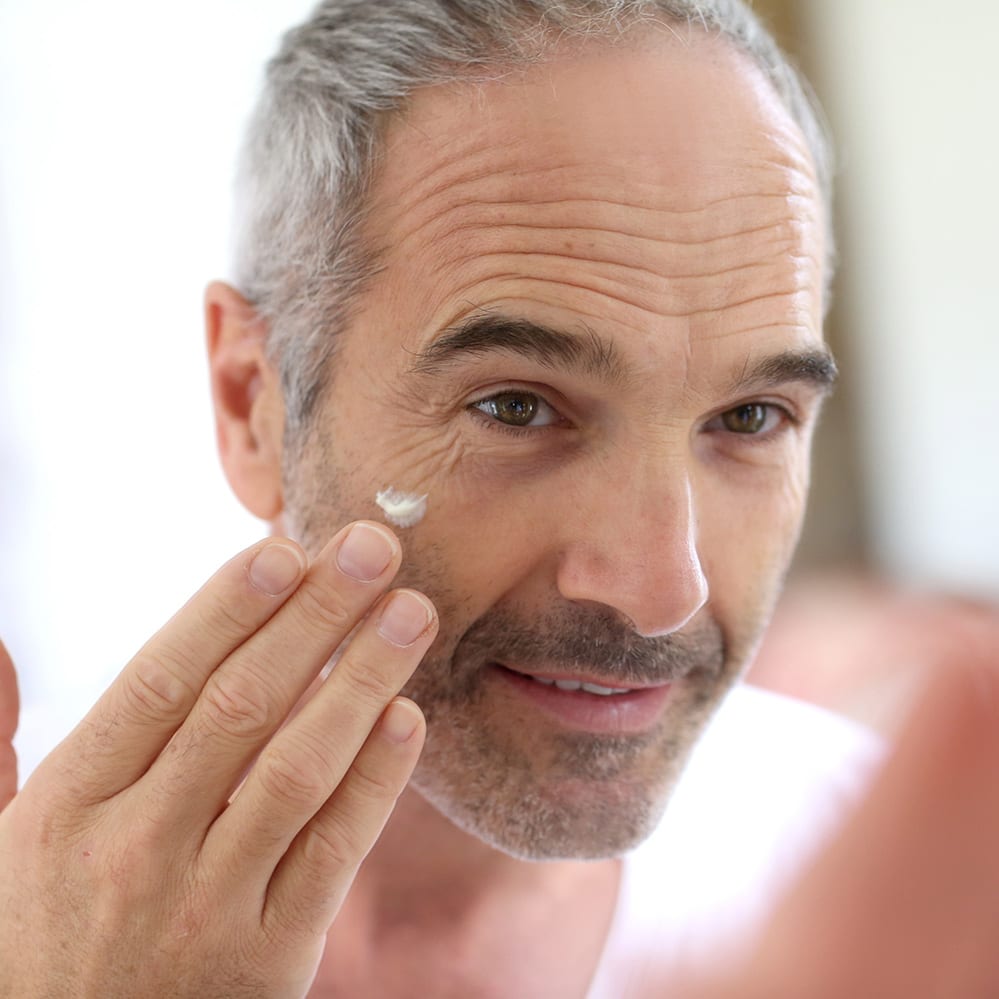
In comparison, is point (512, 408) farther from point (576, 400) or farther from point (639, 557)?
point (639, 557)

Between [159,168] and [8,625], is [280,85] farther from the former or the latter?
[8,625]

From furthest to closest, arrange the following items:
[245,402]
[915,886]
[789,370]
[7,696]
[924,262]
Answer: [924,262], [245,402], [789,370], [7,696], [915,886]

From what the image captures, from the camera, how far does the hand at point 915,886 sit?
0.57 meters

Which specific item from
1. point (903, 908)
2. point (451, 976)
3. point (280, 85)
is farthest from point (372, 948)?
point (280, 85)

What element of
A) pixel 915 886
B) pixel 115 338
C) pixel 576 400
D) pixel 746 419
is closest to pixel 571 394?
pixel 576 400

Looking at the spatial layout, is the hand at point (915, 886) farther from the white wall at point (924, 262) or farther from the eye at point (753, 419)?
the white wall at point (924, 262)

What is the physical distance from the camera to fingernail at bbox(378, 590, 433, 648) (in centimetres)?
87

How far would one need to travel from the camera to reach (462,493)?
1123 mm

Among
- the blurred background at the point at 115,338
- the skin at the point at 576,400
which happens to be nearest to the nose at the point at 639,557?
the skin at the point at 576,400

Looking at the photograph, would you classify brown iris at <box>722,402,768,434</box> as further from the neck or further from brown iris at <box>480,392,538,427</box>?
the neck

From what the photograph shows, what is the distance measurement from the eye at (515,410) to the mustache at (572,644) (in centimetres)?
19

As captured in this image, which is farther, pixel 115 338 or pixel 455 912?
pixel 115 338

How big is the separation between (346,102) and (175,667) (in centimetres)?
65

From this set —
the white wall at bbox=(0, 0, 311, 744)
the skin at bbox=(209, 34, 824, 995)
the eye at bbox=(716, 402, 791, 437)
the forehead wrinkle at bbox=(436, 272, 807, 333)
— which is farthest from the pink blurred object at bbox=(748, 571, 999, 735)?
the white wall at bbox=(0, 0, 311, 744)
